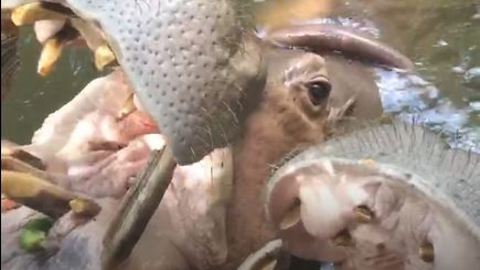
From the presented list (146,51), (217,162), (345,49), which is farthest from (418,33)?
(146,51)

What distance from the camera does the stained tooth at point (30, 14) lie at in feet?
5.59

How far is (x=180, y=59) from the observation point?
5.46ft

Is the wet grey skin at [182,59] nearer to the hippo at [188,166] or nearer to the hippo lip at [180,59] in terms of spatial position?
the hippo lip at [180,59]

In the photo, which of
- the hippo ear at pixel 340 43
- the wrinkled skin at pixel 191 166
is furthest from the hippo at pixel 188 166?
the hippo ear at pixel 340 43

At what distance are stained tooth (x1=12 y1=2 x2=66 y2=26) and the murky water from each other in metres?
0.04

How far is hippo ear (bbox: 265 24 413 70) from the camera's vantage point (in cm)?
219

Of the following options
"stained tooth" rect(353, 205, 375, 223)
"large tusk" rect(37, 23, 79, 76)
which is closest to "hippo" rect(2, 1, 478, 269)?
"stained tooth" rect(353, 205, 375, 223)

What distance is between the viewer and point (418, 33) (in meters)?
2.35

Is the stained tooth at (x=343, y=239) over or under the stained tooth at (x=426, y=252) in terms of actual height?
under

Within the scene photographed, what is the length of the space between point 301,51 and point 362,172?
482 millimetres

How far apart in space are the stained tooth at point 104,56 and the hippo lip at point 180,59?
52mm

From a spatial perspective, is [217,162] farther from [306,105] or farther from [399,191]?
[399,191]

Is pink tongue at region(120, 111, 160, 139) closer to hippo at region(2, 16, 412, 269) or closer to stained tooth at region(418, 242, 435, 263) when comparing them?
hippo at region(2, 16, 412, 269)

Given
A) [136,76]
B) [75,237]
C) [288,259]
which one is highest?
[136,76]
